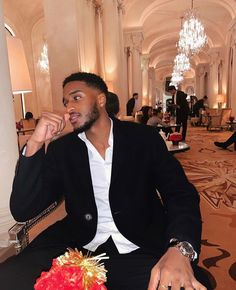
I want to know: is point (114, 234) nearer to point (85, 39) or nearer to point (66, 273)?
point (66, 273)

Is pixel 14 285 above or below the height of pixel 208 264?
above

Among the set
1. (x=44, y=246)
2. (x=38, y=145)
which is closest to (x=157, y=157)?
(x=38, y=145)

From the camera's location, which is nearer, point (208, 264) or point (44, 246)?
point (44, 246)

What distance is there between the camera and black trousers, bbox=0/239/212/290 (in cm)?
112

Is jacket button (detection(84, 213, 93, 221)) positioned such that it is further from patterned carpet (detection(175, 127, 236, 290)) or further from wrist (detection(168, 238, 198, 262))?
A: patterned carpet (detection(175, 127, 236, 290))

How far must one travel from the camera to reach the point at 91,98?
5.08 feet

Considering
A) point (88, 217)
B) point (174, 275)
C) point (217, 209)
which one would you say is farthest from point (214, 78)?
point (174, 275)

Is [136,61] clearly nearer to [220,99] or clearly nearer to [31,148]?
[220,99]

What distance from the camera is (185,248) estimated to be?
1126mm

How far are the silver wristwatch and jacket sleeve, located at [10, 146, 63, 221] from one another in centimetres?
69

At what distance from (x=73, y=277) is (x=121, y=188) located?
66cm

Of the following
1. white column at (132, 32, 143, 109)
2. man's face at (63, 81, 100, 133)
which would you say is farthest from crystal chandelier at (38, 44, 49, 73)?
man's face at (63, 81, 100, 133)

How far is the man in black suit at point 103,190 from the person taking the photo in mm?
1275

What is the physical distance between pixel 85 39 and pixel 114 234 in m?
5.47
